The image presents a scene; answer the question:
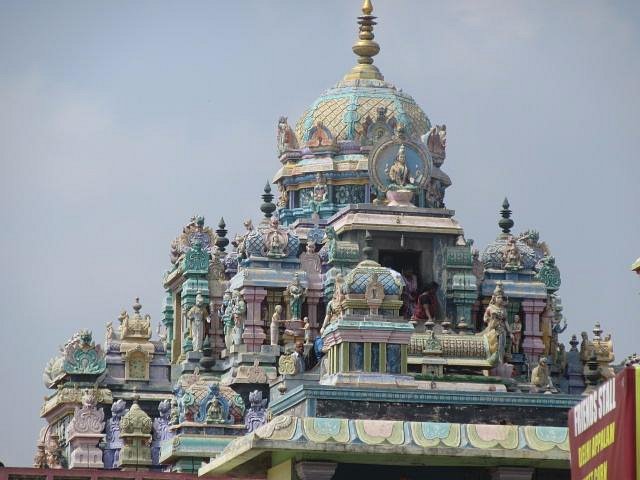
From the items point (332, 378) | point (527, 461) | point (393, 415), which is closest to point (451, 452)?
point (527, 461)

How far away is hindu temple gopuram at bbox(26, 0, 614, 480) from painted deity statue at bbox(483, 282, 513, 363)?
0.26ft

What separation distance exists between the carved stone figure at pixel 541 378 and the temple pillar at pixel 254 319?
299 inches

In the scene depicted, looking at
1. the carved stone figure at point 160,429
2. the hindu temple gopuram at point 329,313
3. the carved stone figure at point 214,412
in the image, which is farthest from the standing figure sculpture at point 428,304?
the carved stone figure at point 214,412

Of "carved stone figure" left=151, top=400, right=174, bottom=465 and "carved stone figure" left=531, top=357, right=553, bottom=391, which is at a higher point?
"carved stone figure" left=531, top=357, right=553, bottom=391

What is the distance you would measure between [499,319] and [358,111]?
10.2m

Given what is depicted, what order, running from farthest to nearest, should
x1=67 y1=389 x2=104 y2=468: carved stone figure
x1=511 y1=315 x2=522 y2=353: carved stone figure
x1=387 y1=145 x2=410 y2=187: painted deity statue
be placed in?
x1=511 y1=315 x2=522 y2=353: carved stone figure
x1=387 y1=145 x2=410 y2=187: painted deity statue
x1=67 y1=389 x2=104 y2=468: carved stone figure

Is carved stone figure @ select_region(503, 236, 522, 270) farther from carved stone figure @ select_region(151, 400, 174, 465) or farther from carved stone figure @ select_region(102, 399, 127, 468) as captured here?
carved stone figure @ select_region(102, 399, 127, 468)

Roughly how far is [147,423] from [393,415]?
18.9 meters

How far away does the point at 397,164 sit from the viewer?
70.2m

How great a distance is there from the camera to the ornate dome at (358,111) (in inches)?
2931

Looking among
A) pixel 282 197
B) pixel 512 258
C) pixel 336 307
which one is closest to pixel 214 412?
pixel 336 307

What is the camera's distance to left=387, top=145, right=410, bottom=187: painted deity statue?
70188mm

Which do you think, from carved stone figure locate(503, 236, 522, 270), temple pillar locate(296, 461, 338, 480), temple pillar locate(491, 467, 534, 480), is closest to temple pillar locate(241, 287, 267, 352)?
carved stone figure locate(503, 236, 522, 270)

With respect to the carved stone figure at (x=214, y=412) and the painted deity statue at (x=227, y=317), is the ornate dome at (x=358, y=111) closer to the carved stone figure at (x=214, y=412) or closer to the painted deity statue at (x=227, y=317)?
the painted deity statue at (x=227, y=317)
